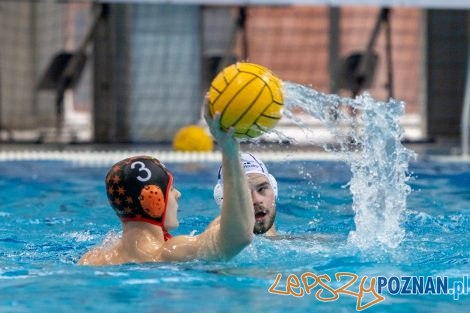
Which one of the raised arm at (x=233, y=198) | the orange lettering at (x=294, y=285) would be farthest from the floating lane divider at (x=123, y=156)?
the raised arm at (x=233, y=198)

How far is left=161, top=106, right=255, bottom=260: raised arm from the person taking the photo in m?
2.97

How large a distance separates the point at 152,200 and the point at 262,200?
0.79m

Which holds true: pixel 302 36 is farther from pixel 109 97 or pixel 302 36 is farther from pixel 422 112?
pixel 109 97

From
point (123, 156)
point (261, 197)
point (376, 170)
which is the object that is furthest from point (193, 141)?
point (261, 197)

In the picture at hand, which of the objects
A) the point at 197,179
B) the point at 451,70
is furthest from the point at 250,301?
the point at 451,70

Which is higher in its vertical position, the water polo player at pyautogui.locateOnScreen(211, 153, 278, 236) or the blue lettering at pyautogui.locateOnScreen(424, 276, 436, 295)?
the water polo player at pyautogui.locateOnScreen(211, 153, 278, 236)

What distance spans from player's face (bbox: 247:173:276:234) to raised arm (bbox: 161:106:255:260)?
747 millimetres

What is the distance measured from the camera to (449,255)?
4.05m

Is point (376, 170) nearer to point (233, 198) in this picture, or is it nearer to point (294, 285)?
point (294, 285)

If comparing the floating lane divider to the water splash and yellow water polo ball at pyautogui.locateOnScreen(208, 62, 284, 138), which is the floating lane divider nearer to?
the water splash

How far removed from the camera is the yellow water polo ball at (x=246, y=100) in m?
2.95

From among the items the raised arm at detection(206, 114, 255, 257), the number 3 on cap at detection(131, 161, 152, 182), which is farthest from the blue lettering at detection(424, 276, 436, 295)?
the number 3 on cap at detection(131, 161, 152, 182)

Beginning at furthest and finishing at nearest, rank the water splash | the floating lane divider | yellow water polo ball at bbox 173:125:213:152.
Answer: yellow water polo ball at bbox 173:125:213:152 < the floating lane divider < the water splash

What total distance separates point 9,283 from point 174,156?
597 cm
